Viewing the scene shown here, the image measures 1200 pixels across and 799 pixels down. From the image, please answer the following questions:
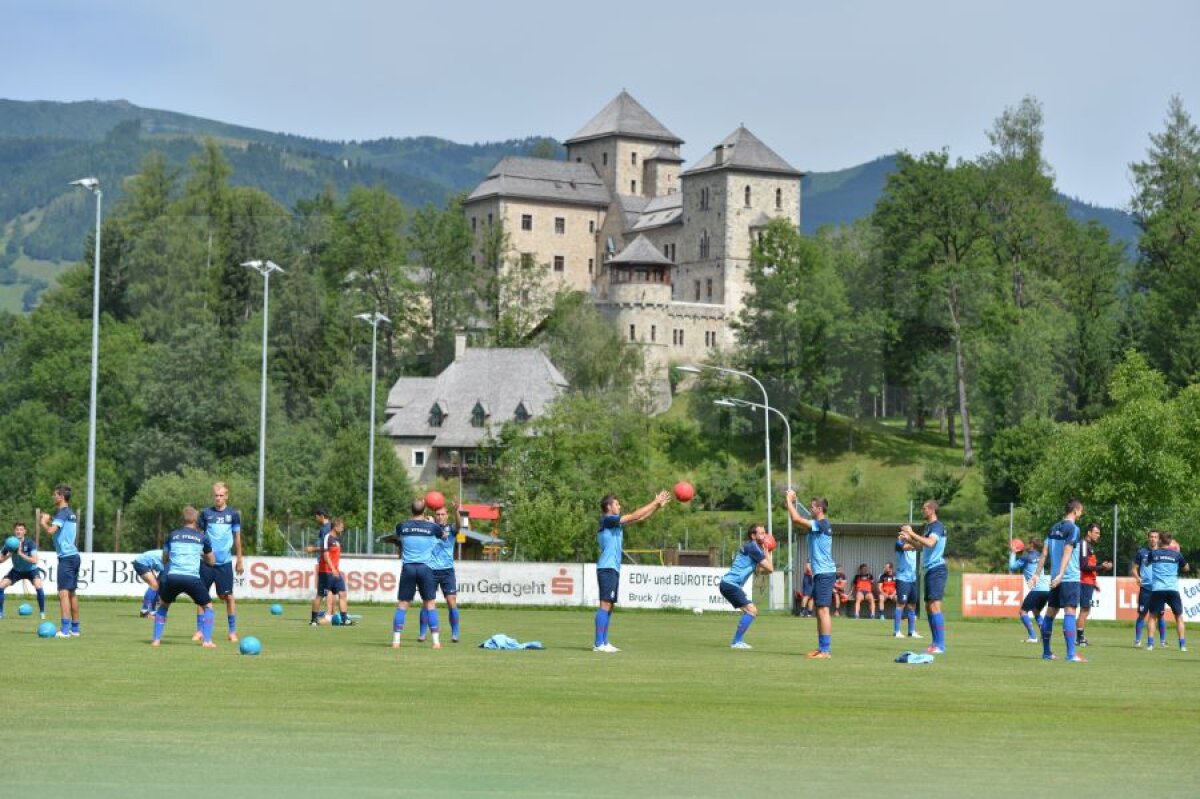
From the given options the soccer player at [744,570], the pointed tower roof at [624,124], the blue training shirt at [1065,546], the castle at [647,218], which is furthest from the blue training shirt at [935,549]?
the pointed tower roof at [624,124]

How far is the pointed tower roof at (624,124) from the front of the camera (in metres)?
194

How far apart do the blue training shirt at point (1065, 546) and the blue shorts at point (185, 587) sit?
A: 11377 millimetres

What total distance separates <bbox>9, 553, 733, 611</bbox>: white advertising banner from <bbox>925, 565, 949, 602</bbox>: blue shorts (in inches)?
902

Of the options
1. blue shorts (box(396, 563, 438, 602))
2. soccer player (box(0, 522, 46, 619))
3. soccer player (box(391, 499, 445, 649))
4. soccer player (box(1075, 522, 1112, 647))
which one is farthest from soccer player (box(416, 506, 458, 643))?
soccer player (box(1075, 522, 1112, 647))

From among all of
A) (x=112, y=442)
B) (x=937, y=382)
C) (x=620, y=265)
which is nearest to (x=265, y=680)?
(x=112, y=442)

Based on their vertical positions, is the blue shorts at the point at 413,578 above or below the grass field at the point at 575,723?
above

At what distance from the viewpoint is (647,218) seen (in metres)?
183

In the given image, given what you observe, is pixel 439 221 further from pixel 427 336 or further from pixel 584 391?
pixel 584 391

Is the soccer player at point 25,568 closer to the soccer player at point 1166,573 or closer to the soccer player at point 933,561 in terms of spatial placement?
the soccer player at point 933,561

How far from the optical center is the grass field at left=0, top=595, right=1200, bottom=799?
1249 cm

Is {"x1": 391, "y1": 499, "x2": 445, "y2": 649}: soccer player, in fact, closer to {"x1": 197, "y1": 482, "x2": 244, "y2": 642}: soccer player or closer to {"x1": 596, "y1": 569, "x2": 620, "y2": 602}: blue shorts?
{"x1": 596, "y1": 569, "x2": 620, "y2": 602}: blue shorts

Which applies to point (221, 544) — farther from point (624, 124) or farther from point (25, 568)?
point (624, 124)

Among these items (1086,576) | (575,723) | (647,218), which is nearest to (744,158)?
(647,218)

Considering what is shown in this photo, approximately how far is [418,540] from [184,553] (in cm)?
300
